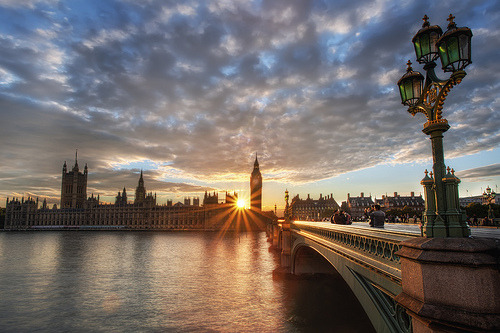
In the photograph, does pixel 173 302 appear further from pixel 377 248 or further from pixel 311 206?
pixel 311 206

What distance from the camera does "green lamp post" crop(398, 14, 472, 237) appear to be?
16.0 ft

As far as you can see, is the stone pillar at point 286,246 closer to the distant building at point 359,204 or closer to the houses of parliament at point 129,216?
the distant building at point 359,204

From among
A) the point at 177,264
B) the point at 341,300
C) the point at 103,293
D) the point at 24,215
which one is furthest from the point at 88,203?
the point at 341,300

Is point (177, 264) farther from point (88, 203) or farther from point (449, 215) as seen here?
point (88, 203)

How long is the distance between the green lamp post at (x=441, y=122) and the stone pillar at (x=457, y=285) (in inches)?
15.1

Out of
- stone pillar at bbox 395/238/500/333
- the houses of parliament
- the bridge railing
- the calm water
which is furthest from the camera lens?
the houses of parliament

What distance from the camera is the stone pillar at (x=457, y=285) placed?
13.6ft

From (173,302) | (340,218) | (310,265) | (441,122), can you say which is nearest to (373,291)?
(441,122)

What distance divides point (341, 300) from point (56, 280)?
33.1m

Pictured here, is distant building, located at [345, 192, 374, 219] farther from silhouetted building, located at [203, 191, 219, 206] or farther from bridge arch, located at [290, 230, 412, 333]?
bridge arch, located at [290, 230, 412, 333]

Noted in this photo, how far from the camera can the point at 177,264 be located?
48469 mm

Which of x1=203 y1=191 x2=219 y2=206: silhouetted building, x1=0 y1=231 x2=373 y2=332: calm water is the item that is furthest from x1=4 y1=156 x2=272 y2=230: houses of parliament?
x1=0 y1=231 x2=373 y2=332: calm water

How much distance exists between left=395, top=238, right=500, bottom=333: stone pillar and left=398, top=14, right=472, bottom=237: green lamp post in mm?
385

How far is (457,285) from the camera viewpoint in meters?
4.33
